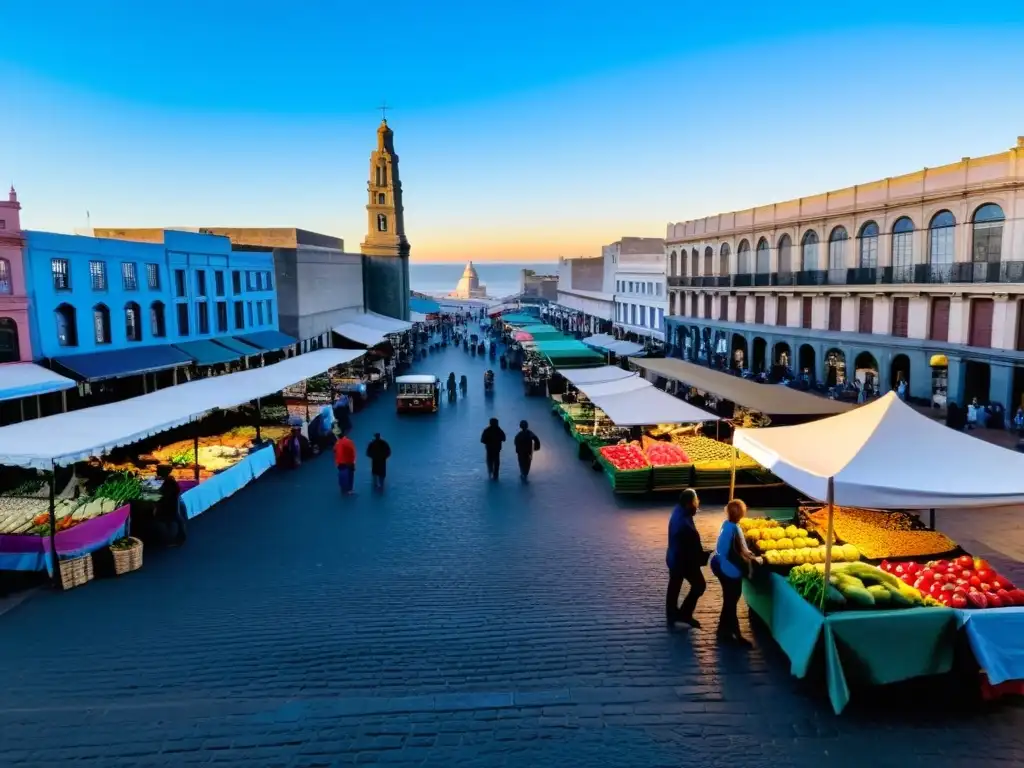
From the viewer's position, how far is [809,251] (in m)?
34.1

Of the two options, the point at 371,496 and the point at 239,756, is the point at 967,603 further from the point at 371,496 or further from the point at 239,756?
the point at 371,496

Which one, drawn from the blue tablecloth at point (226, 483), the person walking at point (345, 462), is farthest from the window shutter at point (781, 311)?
the person walking at point (345, 462)

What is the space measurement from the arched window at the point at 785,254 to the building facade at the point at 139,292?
84.6 feet

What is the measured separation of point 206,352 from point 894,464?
1064 inches

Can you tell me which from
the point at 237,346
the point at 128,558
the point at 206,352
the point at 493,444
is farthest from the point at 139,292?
the point at 128,558

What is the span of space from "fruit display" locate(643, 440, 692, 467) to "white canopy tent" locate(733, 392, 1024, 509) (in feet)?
16.5

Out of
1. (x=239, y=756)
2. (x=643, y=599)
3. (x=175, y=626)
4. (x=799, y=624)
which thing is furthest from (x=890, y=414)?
(x=175, y=626)

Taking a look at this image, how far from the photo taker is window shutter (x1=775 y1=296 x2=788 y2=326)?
3569 centimetres

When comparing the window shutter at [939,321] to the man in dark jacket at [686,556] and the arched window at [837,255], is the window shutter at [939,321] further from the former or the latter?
the man in dark jacket at [686,556]

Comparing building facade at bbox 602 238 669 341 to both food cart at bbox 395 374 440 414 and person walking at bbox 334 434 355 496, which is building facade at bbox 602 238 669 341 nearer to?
food cart at bbox 395 374 440 414

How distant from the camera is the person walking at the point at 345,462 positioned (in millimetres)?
14211

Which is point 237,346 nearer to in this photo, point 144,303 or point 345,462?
point 144,303

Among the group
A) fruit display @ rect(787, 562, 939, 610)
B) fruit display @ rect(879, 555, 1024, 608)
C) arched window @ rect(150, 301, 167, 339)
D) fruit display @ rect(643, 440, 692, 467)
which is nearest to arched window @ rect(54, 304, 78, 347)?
arched window @ rect(150, 301, 167, 339)

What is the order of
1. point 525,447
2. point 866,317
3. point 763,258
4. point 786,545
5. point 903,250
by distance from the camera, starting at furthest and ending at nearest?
point 763,258 < point 866,317 < point 903,250 < point 525,447 < point 786,545
